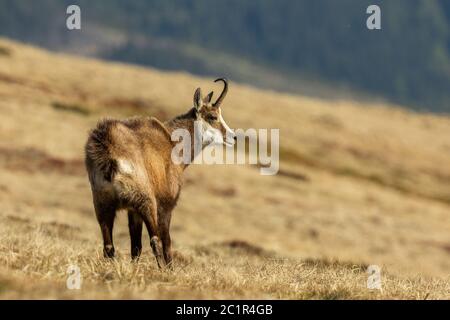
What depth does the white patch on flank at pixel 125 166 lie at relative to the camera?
12.9 m

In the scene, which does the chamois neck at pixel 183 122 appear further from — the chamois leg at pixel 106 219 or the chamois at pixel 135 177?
the chamois leg at pixel 106 219

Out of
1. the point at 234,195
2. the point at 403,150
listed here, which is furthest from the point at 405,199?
the point at 403,150

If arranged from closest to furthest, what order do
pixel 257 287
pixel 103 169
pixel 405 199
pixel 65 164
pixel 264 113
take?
1. pixel 257 287
2. pixel 103 169
3. pixel 65 164
4. pixel 405 199
5. pixel 264 113

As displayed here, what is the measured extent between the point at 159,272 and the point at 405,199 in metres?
59.0

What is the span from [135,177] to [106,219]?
0.85 metres

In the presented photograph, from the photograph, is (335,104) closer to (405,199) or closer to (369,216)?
(405,199)

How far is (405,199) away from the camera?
6844 cm

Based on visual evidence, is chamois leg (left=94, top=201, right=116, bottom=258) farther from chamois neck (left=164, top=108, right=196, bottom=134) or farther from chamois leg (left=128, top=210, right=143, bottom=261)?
chamois neck (left=164, top=108, right=196, bottom=134)

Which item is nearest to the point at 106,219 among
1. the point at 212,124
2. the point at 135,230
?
the point at 135,230

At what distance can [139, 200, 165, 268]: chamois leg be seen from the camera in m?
13.0

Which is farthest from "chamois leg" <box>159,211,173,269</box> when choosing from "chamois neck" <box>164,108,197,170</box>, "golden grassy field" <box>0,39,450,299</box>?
"chamois neck" <box>164,108,197,170</box>

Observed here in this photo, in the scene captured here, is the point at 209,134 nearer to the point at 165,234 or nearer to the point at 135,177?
the point at 165,234

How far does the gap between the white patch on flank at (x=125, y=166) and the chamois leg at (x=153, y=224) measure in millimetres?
571

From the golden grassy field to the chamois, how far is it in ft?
1.95
